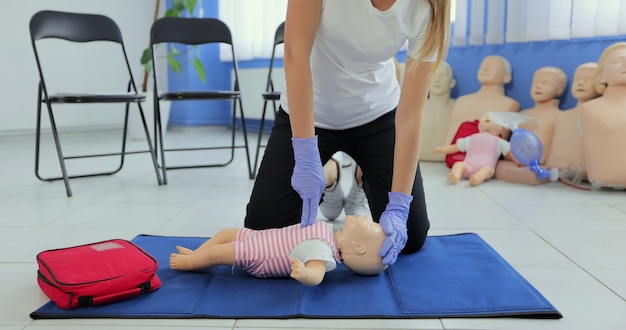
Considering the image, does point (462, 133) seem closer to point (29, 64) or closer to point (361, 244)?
point (361, 244)

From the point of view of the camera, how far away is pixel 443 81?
3.19 meters

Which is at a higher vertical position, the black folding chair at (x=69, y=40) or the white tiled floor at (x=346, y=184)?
the black folding chair at (x=69, y=40)

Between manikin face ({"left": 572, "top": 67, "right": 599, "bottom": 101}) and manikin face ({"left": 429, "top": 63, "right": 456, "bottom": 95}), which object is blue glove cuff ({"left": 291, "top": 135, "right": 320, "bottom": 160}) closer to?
manikin face ({"left": 572, "top": 67, "right": 599, "bottom": 101})

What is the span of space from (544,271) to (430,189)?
106 centimetres

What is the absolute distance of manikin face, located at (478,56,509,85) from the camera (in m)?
2.96

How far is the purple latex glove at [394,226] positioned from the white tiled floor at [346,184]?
0.19 metres

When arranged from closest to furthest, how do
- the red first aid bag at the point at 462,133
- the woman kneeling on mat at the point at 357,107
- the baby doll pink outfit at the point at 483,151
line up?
1. the woman kneeling on mat at the point at 357,107
2. the baby doll pink outfit at the point at 483,151
3. the red first aid bag at the point at 462,133

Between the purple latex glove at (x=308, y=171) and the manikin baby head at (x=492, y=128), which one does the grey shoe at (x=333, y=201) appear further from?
the manikin baby head at (x=492, y=128)

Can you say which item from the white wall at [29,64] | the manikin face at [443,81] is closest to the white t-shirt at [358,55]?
the manikin face at [443,81]

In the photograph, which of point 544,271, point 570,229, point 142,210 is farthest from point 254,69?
point 544,271

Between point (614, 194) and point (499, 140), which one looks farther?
point (499, 140)

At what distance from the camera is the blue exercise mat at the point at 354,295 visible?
1.11 metres

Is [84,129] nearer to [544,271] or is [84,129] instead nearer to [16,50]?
[16,50]

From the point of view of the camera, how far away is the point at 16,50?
4.14 m
